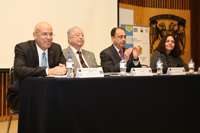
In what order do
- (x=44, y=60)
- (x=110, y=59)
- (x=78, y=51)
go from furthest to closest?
(x=78, y=51) < (x=110, y=59) < (x=44, y=60)

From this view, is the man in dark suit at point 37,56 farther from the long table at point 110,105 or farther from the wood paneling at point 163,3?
the wood paneling at point 163,3

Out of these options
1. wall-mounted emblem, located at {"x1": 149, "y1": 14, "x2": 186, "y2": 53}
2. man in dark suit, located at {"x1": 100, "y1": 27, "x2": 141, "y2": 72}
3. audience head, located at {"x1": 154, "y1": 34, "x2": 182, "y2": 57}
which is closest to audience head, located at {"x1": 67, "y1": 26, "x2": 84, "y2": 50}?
man in dark suit, located at {"x1": 100, "y1": 27, "x2": 141, "y2": 72}

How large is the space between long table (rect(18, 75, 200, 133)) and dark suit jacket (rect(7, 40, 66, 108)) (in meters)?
0.15

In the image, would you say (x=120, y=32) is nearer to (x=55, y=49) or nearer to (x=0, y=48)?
(x=55, y=49)

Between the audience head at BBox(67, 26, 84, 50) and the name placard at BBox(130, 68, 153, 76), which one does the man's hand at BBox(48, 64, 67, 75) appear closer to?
the name placard at BBox(130, 68, 153, 76)

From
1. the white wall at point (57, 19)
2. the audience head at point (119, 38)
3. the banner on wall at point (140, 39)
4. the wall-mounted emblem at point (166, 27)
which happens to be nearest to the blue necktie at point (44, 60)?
the audience head at point (119, 38)

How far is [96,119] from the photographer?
5.44ft

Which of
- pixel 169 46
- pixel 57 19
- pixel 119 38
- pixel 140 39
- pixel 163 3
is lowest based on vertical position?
pixel 169 46

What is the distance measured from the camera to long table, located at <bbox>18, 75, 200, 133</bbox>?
1541 millimetres

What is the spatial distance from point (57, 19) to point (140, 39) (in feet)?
7.35

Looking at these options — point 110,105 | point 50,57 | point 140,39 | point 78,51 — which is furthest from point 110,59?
point 140,39

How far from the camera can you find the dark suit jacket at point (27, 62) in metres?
2.01

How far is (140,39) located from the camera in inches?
217

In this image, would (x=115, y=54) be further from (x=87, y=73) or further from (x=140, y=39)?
(x=140, y=39)
